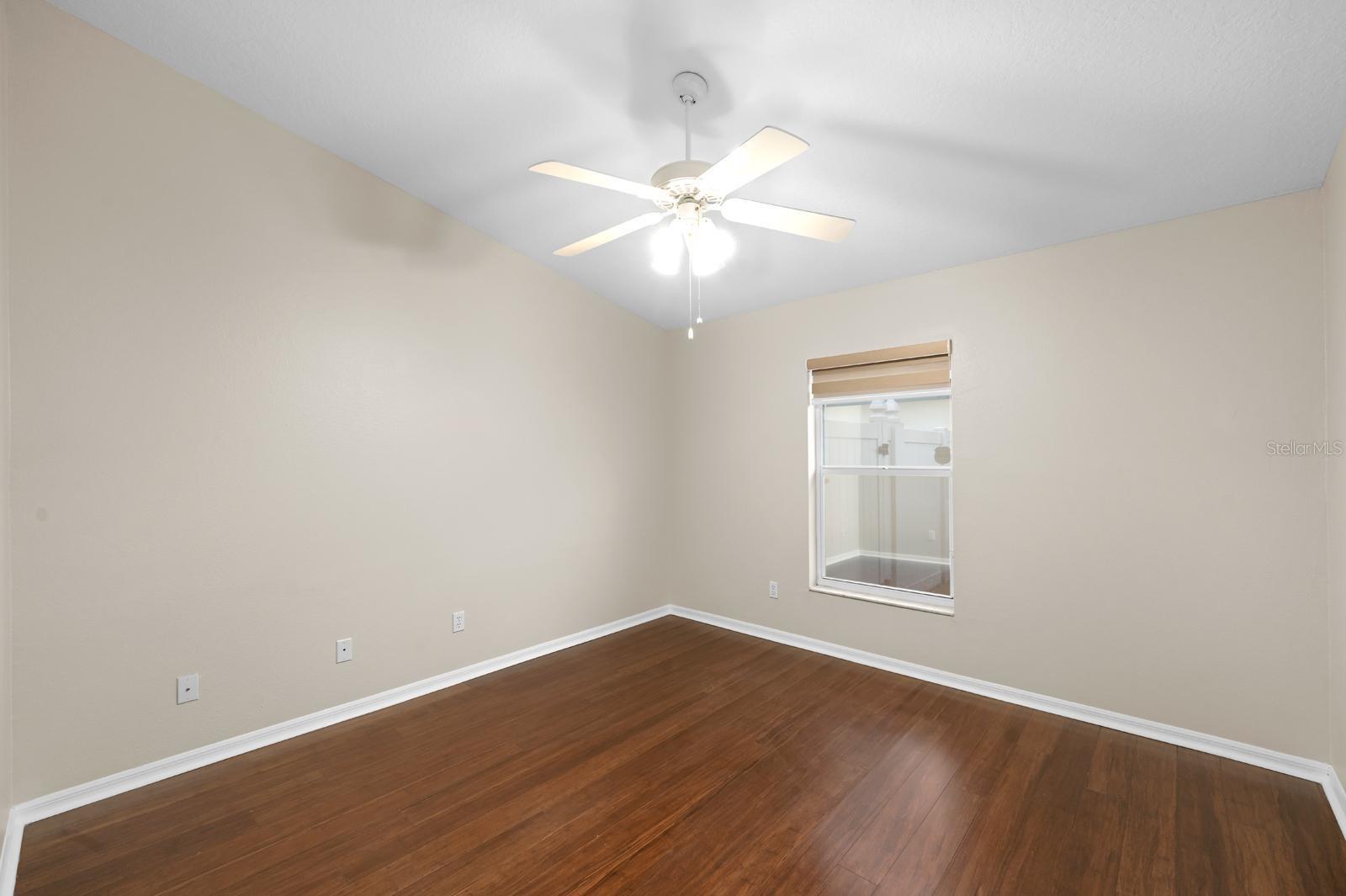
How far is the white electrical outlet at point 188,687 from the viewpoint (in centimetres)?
244

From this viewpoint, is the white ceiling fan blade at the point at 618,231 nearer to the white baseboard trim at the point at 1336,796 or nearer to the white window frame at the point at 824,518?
the white window frame at the point at 824,518

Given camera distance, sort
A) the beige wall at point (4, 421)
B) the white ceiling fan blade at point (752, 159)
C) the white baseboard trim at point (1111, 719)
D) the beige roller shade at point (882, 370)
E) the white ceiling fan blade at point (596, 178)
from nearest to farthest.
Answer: the white ceiling fan blade at point (752, 159) < the white ceiling fan blade at point (596, 178) < the beige wall at point (4, 421) < the white baseboard trim at point (1111, 719) < the beige roller shade at point (882, 370)

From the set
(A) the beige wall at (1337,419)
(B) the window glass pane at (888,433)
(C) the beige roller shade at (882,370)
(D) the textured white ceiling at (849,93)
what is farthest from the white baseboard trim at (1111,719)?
(D) the textured white ceiling at (849,93)

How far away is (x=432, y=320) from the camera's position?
3365mm

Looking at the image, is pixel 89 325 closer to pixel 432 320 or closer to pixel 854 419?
pixel 432 320

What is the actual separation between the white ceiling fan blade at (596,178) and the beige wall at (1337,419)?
95.2 inches

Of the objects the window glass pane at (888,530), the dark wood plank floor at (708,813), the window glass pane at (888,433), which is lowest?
the dark wood plank floor at (708,813)

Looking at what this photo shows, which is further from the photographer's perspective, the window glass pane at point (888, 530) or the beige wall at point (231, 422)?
the window glass pane at point (888, 530)

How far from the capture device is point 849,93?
6.83 feet

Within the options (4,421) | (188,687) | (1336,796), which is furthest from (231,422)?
(1336,796)

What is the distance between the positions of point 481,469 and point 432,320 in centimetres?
94

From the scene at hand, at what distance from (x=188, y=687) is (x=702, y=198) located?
2.94 meters

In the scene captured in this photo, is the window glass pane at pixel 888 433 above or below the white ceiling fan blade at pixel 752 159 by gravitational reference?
below

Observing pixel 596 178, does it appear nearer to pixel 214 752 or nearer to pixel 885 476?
pixel 885 476
